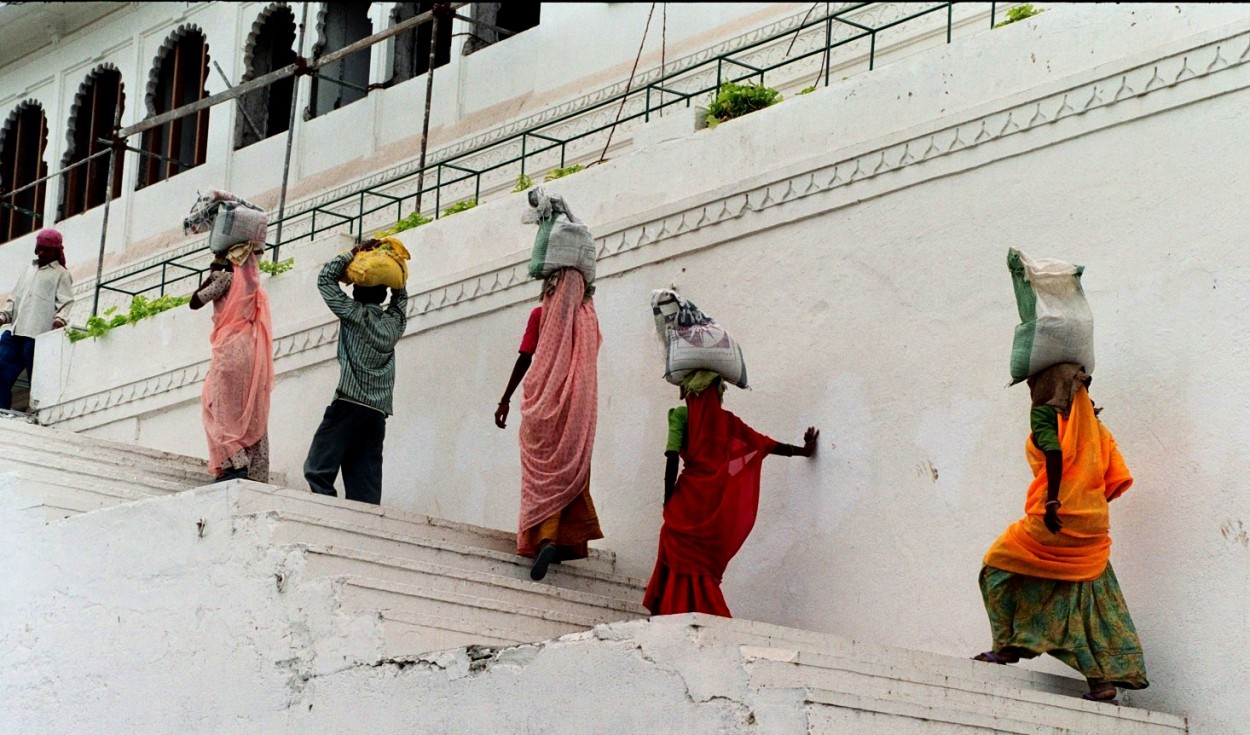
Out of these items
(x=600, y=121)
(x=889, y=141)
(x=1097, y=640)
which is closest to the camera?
(x=1097, y=640)

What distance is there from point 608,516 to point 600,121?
5645mm

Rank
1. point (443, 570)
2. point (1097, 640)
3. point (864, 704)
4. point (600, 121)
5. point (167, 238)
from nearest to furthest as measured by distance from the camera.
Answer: point (864, 704) < point (1097, 640) < point (443, 570) < point (600, 121) < point (167, 238)

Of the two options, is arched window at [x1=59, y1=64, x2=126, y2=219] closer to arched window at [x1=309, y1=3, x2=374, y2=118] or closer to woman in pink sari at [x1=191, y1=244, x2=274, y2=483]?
arched window at [x1=309, y1=3, x2=374, y2=118]

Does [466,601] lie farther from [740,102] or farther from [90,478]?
[740,102]

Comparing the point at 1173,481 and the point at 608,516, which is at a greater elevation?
the point at 608,516

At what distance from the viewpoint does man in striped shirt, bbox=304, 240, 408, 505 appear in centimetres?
1045

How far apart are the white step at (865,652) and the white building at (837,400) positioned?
0.11ft

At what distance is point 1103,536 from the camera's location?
8125 mm

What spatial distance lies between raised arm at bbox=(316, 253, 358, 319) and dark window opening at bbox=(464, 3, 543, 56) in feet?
24.9

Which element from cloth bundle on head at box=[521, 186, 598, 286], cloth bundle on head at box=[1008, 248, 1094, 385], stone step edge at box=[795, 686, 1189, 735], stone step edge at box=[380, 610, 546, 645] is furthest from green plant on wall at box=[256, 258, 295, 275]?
stone step edge at box=[795, 686, 1189, 735]

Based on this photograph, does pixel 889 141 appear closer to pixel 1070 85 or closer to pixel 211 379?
pixel 1070 85

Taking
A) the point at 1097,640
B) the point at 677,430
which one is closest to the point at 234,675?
the point at 677,430

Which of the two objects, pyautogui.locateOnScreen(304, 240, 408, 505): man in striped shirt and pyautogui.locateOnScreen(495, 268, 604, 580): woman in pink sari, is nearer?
pyautogui.locateOnScreen(495, 268, 604, 580): woman in pink sari

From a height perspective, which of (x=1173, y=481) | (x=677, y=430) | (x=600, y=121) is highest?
(x=600, y=121)
